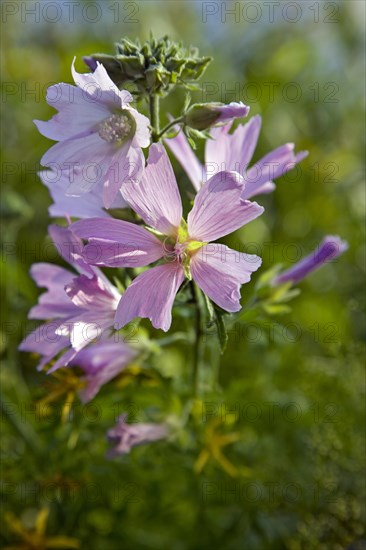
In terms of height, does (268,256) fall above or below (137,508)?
above

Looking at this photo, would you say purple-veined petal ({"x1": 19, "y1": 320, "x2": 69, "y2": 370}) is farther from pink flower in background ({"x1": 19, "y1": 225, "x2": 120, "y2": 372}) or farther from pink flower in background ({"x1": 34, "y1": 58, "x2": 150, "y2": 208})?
pink flower in background ({"x1": 34, "y1": 58, "x2": 150, "y2": 208})

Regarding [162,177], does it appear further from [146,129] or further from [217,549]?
[217,549]

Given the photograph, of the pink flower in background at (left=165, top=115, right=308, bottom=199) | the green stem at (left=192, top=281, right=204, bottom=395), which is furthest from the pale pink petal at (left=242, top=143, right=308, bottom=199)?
the green stem at (left=192, top=281, right=204, bottom=395)

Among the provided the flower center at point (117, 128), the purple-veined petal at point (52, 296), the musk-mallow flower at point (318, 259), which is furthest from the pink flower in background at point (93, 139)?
the musk-mallow flower at point (318, 259)

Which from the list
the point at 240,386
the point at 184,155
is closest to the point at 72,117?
the point at 184,155

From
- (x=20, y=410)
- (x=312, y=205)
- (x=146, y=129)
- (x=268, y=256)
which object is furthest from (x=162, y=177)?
(x=312, y=205)

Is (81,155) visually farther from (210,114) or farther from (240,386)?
(240,386)
